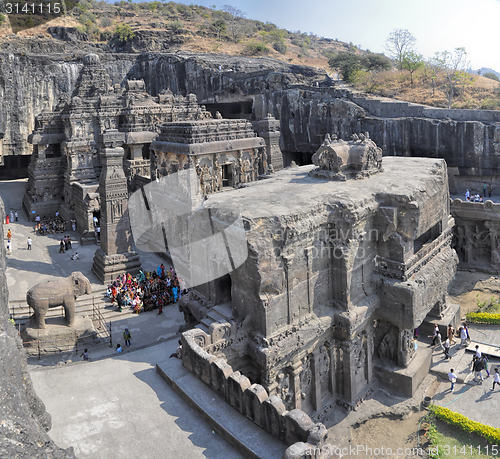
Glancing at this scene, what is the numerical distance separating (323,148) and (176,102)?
59.6 ft

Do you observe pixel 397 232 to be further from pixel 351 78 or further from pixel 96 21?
pixel 96 21

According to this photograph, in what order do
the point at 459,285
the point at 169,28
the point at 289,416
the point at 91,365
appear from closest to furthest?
the point at 289,416, the point at 91,365, the point at 459,285, the point at 169,28

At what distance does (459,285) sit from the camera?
19.6m

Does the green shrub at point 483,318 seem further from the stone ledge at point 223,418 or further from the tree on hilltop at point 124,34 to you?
Answer: the tree on hilltop at point 124,34

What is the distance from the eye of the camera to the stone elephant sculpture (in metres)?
13.1

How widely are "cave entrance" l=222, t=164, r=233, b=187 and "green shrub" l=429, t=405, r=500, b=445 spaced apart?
1233cm

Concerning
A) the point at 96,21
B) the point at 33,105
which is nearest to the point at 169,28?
the point at 96,21

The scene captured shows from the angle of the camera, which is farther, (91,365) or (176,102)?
(176,102)

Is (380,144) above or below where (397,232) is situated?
above

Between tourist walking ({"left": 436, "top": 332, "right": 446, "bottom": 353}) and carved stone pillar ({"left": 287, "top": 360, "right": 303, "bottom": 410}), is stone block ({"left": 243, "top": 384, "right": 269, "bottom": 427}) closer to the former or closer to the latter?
carved stone pillar ({"left": 287, "top": 360, "right": 303, "bottom": 410})

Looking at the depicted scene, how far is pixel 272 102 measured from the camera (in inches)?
1304

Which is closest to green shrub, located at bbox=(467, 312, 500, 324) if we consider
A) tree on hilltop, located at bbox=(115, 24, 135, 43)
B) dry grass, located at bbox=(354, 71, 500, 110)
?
dry grass, located at bbox=(354, 71, 500, 110)

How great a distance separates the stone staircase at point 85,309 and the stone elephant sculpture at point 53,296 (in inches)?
50.3

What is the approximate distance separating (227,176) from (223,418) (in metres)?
13.8
